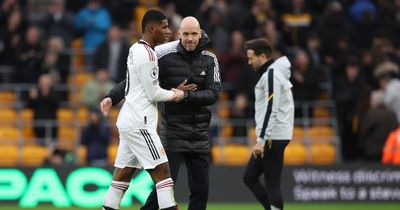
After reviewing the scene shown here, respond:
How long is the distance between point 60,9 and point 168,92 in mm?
11163

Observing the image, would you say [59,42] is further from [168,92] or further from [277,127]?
[168,92]

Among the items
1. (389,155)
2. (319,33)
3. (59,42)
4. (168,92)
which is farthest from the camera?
(319,33)

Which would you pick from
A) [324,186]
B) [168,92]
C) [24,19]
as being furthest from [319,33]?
[168,92]

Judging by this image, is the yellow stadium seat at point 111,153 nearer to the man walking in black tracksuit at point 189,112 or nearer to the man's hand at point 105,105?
the man walking in black tracksuit at point 189,112

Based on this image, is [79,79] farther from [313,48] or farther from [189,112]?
[189,112]

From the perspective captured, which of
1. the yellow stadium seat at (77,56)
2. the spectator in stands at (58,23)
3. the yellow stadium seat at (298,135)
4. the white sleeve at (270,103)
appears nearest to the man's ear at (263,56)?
the white sleeve at (270,103)

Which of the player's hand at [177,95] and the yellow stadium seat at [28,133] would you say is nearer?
the player's hand at [177,95]

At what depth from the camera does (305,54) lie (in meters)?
20.3

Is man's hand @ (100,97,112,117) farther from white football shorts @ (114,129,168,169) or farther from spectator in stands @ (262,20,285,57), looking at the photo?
spectator in stands @ (262,20,285,57)

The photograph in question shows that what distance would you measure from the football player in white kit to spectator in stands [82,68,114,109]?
919 cm

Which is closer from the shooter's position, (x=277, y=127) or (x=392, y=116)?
(x=277, y=127)

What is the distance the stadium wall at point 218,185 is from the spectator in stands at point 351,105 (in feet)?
7.86

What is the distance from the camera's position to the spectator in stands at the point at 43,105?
19.2 meters

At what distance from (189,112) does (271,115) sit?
1694 millimetres
